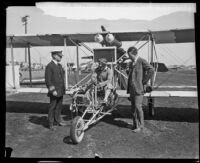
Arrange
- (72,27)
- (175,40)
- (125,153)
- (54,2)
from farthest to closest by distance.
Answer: (175,40)
(72,27)
(125,153)
(54,2)

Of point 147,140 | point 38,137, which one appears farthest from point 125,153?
point 38,137

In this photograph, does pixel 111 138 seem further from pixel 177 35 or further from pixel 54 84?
pixel 177 35

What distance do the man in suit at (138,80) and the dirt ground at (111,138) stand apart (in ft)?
1.44

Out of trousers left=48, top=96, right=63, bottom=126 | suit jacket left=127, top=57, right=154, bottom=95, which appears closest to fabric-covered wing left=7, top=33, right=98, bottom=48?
trousers left=48, top=96, right=63, bottom=126

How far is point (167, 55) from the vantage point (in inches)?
315

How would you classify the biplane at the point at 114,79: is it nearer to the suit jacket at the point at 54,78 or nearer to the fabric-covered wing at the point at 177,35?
the fabric-covered wing at the point at 177,35

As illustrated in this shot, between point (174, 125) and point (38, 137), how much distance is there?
355 cm

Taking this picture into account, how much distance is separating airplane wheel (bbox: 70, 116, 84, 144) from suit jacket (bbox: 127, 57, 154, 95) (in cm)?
158

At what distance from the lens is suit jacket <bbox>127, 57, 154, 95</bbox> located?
545cm

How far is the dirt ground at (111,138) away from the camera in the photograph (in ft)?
14.2

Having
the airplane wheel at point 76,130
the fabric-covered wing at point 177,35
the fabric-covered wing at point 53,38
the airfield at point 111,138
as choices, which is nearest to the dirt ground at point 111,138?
the airfield at point 111,138

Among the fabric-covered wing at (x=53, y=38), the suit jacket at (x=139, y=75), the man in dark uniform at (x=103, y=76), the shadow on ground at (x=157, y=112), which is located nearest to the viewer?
the suit jacket at (x=139, y=75)
